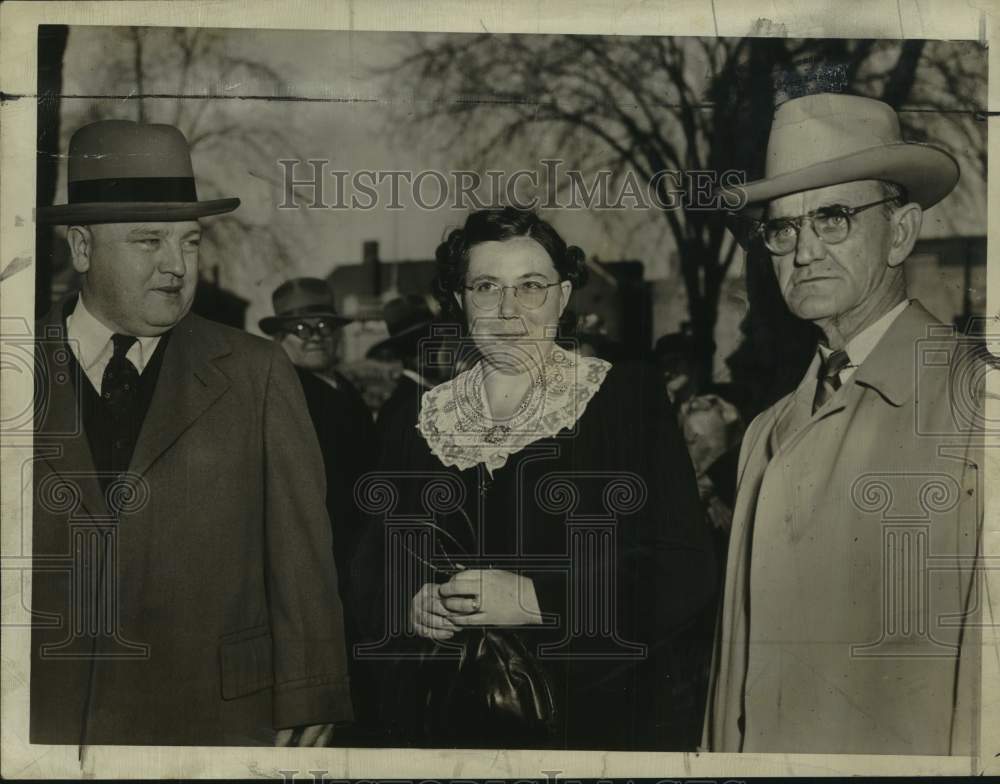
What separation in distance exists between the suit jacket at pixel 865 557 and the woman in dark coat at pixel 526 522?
0.27 meters

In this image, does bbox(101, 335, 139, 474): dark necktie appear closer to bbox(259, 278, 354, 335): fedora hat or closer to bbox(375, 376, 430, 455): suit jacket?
bbox(259, 278, 354, 335): fedora hat

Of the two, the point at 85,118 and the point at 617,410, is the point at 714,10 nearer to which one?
the point at 617,410

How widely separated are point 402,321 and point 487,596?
1139mm

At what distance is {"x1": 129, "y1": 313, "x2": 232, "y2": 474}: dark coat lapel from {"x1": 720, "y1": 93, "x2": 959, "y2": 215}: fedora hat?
6.99 ft

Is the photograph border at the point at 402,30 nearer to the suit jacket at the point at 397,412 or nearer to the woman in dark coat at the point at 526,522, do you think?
the woman in dark coat at the point at 526,522

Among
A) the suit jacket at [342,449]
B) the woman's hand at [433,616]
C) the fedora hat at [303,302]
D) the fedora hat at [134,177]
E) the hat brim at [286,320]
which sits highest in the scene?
the fedora hat at [134,177]

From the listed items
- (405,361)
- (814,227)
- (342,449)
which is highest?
(814,227)

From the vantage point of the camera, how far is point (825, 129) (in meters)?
4.57

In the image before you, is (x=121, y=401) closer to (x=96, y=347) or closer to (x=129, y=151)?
(x=96, y=347)

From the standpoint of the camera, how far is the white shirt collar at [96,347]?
15.1ft

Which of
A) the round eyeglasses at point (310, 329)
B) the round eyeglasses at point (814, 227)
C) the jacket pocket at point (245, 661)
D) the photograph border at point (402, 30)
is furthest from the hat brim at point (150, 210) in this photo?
the round eyeglasses at point (814, 227)

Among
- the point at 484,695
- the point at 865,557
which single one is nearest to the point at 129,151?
the point at 484,695

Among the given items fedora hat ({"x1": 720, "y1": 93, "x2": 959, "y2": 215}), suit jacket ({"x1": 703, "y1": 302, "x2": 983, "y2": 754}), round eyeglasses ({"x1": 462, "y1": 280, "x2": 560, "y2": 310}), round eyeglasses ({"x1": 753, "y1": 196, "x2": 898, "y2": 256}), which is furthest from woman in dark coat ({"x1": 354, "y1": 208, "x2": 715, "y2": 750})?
fedora hat ({"x1": 720, "y1": 93, "x2": 959, "y2": 215})

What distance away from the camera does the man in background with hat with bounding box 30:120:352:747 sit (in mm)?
4551
